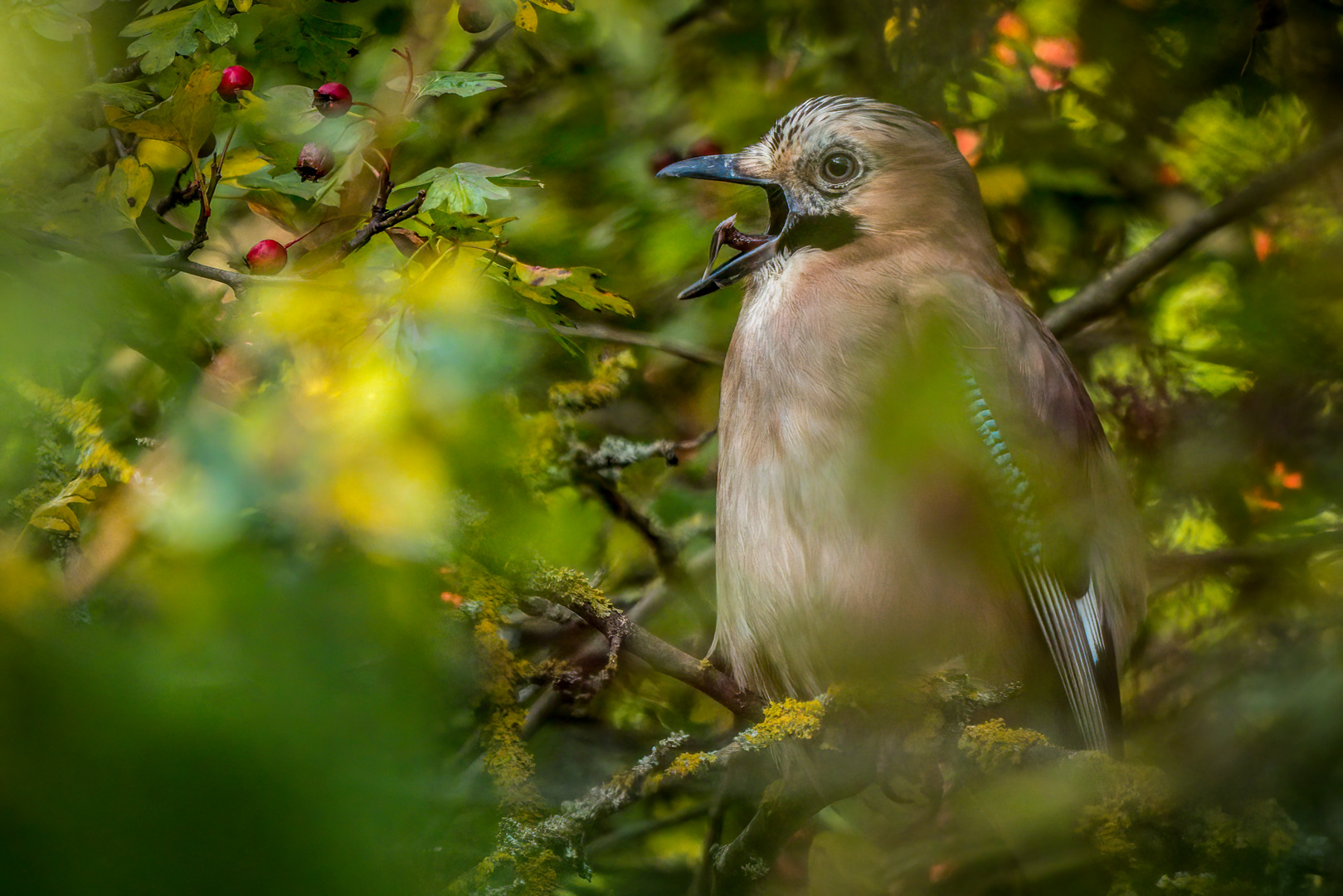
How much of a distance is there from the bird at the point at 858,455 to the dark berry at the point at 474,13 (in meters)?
0.29

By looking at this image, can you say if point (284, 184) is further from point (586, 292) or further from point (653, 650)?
point (653, 650)

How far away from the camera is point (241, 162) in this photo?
1.07m

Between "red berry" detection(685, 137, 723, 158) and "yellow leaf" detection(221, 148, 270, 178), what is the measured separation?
1.99 ft

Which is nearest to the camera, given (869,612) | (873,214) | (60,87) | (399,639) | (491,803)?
(399,639)

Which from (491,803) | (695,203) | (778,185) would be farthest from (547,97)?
(491,803)

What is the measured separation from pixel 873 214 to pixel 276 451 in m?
0.85

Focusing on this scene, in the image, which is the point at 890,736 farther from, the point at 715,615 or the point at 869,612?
the point at 715,615

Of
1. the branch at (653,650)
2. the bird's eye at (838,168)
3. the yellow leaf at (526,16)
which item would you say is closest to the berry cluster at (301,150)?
the yellow leaf at (526,16)

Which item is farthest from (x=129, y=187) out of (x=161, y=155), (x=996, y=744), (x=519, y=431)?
(x=996, y=744)

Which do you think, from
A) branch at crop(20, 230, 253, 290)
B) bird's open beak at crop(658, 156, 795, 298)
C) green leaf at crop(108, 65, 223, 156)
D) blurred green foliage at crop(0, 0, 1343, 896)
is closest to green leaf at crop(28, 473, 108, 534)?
blurred green foliage at crop(0, 0, 1343, 896)

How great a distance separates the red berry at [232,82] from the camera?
101 cm

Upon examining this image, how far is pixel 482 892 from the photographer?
600 millimetres

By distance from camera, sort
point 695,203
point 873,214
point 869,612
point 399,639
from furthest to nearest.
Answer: point 695,203 → point 873,214 → point 869,612 → point 399,639

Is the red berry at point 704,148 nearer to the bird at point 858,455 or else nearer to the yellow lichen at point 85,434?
the bird at point 858,455
